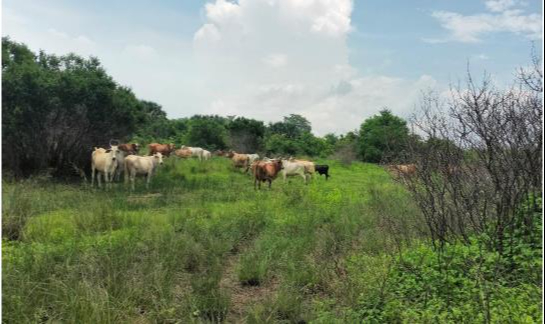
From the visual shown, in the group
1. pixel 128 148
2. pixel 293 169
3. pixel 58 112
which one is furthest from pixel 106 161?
pixel 293 169

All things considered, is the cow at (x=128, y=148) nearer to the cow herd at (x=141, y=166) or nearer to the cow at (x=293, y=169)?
the cow herd at (x=141, y=166)

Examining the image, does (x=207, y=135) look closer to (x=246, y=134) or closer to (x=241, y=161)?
(x=246, y=134)

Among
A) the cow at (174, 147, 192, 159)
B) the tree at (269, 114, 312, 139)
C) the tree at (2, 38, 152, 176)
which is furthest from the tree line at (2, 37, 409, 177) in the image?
the tree at (269, 114, 312, 139)

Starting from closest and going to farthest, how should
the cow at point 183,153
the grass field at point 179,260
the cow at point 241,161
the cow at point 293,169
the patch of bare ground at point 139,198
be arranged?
the grass field at point 179,260
the patch of bare ground at point 139,198
the cow at point 293,169
the cow at point 241,161
the cow at point 183,153

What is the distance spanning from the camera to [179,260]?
5082mm

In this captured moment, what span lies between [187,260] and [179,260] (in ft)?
0.69

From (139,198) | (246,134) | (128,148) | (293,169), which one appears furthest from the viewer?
(246,134)

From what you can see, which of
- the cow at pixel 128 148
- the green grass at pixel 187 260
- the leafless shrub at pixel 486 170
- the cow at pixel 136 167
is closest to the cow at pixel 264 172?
the cow at pixel 136 167

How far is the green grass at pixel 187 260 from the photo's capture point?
3.81 metres

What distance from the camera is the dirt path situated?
419 centimetres

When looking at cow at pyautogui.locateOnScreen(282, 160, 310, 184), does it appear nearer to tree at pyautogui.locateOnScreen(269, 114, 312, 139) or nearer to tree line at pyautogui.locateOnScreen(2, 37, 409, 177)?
tree line at pyautogui.locateOnScreen(2, 37, 409, 177)

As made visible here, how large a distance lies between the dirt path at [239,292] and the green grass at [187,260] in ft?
0.09

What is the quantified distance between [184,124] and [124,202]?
33.0 m

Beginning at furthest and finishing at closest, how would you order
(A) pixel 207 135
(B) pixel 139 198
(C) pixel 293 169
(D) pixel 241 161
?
(A) pixel 207 135 < (D) pixel 241 161 < (C) pixel 293 169 < (B) pixel 139 198
